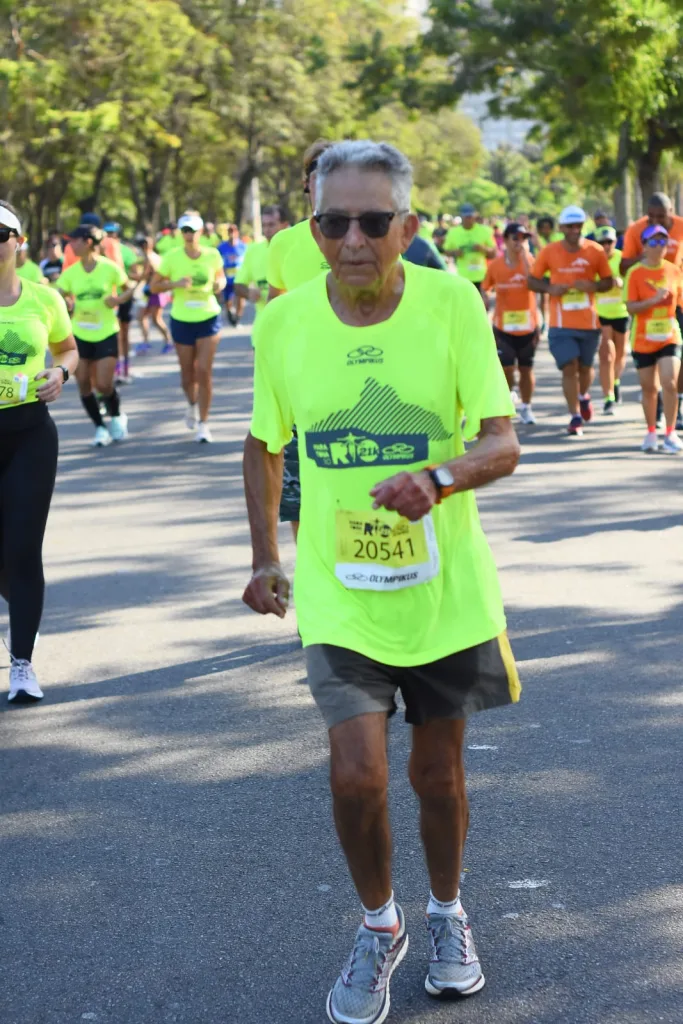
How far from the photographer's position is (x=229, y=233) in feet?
102

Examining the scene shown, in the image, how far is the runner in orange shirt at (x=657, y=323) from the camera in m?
12.8

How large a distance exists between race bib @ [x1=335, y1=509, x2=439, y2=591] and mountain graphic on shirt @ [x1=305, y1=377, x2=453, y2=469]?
12 centimetres

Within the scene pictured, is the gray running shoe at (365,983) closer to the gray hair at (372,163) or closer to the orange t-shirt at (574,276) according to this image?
the gray hair at (372,163)

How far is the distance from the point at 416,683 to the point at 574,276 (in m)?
11.2

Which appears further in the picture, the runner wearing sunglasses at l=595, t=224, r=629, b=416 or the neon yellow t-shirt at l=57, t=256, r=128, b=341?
the runner wearing sunglasses at l=595, t=224, r=629, b=416

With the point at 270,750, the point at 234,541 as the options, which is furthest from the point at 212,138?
the point at 270,750

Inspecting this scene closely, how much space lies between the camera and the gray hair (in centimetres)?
355

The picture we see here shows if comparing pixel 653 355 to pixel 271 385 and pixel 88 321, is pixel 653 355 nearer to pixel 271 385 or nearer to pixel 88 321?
pixel 88 321

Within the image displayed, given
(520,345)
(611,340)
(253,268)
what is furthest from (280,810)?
(611,340)

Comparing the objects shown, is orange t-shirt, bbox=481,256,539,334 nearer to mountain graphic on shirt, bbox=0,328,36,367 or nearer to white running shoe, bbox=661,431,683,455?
white running shoe, bbox=661,431,683,455

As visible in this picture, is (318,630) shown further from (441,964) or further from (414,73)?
(414,73)

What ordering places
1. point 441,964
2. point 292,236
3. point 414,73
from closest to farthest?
point 441,964
point 292,236
point 414,73

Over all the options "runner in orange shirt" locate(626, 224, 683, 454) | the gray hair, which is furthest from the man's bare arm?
"runner in orange shirt" locate(626, 224, 683, 454)

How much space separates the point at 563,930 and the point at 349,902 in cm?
60
